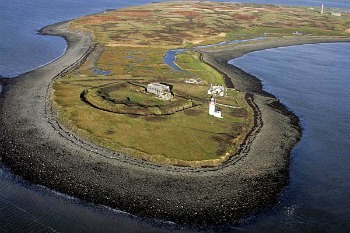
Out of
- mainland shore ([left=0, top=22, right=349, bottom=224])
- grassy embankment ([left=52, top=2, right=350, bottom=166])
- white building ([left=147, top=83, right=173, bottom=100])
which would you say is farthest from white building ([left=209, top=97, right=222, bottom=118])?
white building ([left=147, top=83, right=173, bottom=100])

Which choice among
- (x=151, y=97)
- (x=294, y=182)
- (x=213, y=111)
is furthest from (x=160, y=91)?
(x=294, y=182)

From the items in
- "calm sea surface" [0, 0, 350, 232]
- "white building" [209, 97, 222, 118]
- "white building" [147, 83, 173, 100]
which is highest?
"white building" [147, 83, 173, 100]

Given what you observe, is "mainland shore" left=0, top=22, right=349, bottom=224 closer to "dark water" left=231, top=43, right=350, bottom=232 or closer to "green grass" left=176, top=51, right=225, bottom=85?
"dark water" left=231, top=43, right=350, bottom=232

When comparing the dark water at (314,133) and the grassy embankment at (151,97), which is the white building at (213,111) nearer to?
the grassy embankment at (151,97)

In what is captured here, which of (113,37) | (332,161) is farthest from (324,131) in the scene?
(113,37)

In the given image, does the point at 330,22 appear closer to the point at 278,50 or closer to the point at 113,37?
the point at 278,50

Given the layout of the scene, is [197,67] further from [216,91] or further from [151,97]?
[151,97]

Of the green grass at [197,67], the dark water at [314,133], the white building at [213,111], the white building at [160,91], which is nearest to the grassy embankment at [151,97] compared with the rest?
the green grass at [197,67]
